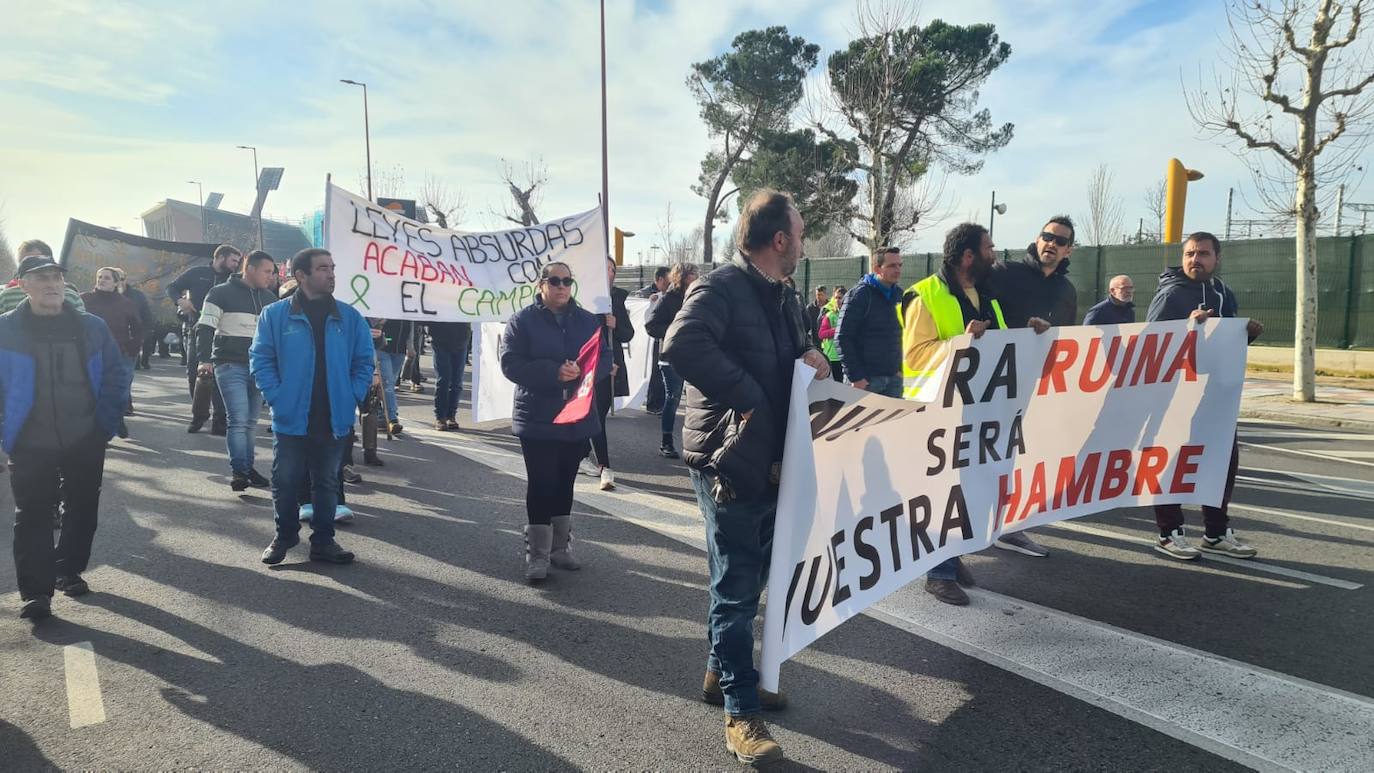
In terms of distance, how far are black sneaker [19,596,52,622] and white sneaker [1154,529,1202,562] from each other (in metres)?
6.29

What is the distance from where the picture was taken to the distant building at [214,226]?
74.6 m

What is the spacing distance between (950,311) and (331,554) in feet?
12.9

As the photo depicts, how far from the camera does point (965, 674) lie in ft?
11.0

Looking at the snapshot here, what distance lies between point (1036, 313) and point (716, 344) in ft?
9.56

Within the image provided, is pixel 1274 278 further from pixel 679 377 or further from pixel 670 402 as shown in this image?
pixel 679 377

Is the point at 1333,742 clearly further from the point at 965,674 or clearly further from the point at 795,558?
the point at 795,558

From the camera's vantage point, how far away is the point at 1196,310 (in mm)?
4797

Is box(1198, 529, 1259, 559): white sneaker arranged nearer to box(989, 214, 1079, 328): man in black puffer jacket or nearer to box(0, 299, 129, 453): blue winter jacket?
box(989, 214, 1079, 328): man in black puffer jacket

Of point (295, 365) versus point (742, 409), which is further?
point (295, 365)

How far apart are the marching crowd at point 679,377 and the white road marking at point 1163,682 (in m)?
0.35

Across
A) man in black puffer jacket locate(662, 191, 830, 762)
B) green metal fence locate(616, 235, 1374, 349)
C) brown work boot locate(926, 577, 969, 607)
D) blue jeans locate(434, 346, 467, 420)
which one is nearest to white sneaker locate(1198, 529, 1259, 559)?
brown work boot locate(926, 577, 969, 607)

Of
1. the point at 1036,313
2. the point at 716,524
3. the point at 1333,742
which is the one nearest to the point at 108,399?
the point at 716,524

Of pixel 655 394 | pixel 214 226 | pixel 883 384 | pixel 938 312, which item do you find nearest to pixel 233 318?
pixel 883 384

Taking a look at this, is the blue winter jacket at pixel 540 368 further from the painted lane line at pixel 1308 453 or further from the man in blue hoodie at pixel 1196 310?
the painted lane line at pixel 1308 453
